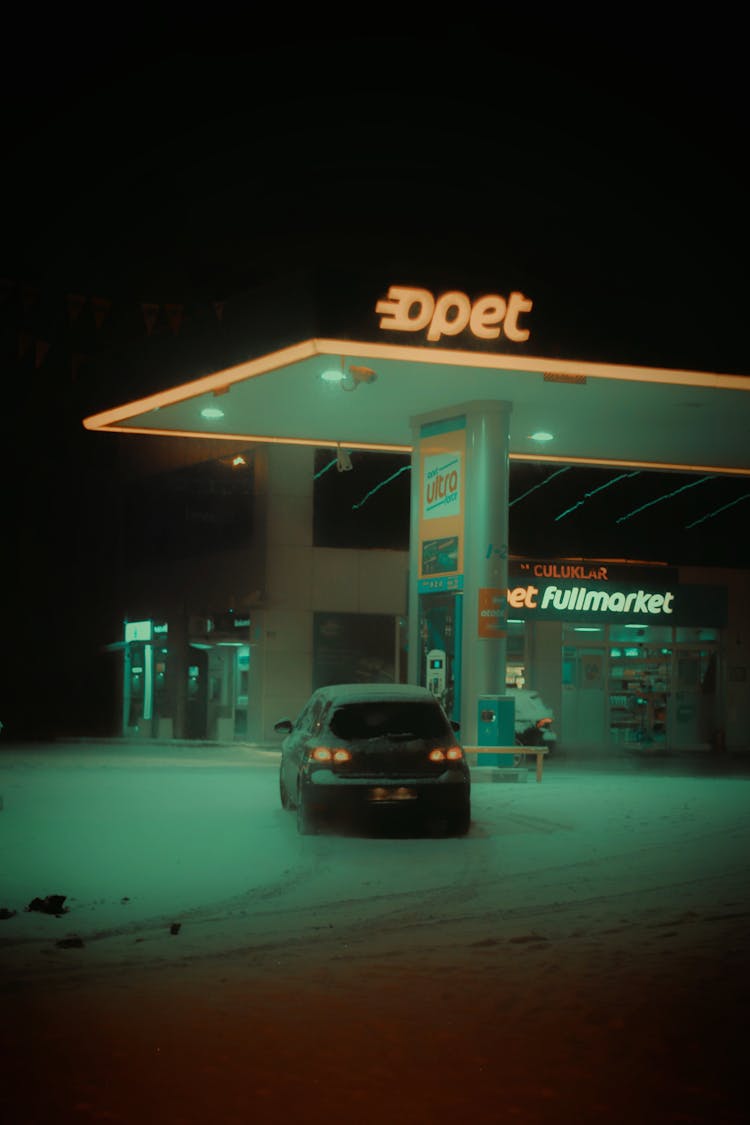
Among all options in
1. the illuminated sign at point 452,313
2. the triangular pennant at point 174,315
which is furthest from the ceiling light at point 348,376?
the triangular pennant at point 174,315

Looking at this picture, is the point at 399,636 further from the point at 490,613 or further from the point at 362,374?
the point at 362,374

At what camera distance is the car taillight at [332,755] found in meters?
12.7

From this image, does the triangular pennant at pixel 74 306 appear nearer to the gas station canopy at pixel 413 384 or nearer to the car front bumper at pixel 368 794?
the gas station canopy at pixel 413 384

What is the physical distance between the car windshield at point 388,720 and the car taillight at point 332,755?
171 mm

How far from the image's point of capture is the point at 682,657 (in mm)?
33156

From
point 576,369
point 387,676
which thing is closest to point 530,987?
point 576,369

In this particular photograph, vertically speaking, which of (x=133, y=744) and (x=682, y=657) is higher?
(x=682, y=657)

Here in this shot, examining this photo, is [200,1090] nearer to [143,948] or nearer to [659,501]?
Answer: [143,948]

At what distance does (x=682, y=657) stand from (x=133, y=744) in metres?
13.9

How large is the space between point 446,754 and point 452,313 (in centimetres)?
720

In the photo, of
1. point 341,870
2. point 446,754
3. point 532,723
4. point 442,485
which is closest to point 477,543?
point 442,485

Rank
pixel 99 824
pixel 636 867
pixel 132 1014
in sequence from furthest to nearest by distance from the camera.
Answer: pixel 99 824 → pixel 636 867 → pixel 132 1014

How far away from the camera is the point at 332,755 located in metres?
12.7

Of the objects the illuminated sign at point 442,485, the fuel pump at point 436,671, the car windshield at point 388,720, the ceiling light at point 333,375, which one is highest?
the ceiling light at point 333,375
